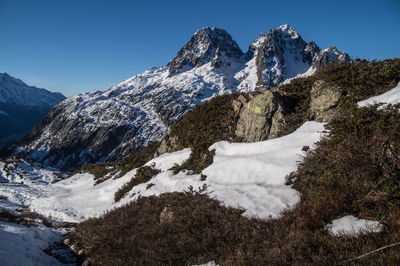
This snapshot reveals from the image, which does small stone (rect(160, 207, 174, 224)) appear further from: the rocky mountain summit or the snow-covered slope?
the rocky mountain summit

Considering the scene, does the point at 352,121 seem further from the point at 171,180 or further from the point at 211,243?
the point at 171,180

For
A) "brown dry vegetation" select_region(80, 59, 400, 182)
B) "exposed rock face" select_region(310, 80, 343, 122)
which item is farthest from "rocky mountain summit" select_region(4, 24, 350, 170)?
"exposed rock face" select_region(310, 80, 343, 122)

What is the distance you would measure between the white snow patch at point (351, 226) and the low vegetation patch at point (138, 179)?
10.8 meters

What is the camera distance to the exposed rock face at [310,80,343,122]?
10.1 m

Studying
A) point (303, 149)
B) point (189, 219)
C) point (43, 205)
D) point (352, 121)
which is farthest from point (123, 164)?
point (352, 121)

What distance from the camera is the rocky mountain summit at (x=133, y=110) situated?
118625 mm

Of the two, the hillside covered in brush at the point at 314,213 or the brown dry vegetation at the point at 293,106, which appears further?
the brown dry vegetation at the point at 293,106

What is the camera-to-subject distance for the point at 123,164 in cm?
1997

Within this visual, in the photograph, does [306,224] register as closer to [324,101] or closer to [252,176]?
[252,176]

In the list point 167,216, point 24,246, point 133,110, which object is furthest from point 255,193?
point 133,110

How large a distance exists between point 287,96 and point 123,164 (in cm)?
1582

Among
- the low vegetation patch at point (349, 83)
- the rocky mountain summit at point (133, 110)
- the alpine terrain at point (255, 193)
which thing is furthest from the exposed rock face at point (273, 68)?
the alpine terrain at point (255, 193)

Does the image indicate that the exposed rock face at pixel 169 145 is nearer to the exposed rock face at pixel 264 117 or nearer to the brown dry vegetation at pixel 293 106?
the brown dry vegetation at pixel 293 106

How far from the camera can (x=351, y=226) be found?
4.41m
